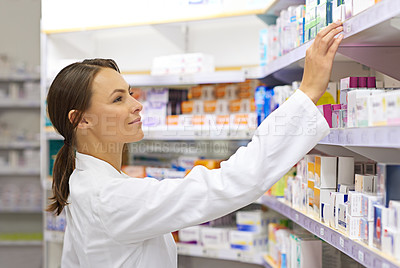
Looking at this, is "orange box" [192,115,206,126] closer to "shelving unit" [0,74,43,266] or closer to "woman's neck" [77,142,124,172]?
"woman's neck" [77,142,124,172]

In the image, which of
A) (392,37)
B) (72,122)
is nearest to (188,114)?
(72,122)

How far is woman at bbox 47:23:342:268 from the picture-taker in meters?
1.43

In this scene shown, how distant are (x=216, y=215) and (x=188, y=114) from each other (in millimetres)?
2140

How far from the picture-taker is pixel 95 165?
69.9 inches

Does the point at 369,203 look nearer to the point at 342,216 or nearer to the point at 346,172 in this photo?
the point at 342,216

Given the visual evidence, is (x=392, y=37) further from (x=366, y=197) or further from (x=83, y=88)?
(x=83, y=88)

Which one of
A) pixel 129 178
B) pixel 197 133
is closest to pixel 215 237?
pixel 197 133

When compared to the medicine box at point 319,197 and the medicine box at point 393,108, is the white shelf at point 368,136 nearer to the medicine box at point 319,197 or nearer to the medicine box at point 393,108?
the medicine box at point 393,108

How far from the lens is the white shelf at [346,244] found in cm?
137

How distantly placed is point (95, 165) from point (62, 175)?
30 centimetres

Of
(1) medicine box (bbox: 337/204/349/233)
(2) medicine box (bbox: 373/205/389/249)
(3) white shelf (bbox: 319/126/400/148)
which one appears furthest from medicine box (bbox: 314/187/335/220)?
(2) medicine box (bbox: 373/205/389/249)

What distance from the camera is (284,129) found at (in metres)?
1.43

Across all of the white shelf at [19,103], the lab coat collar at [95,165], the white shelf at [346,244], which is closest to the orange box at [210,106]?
the white shelf at [346,244]

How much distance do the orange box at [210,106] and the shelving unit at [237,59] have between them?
19 centimetres
